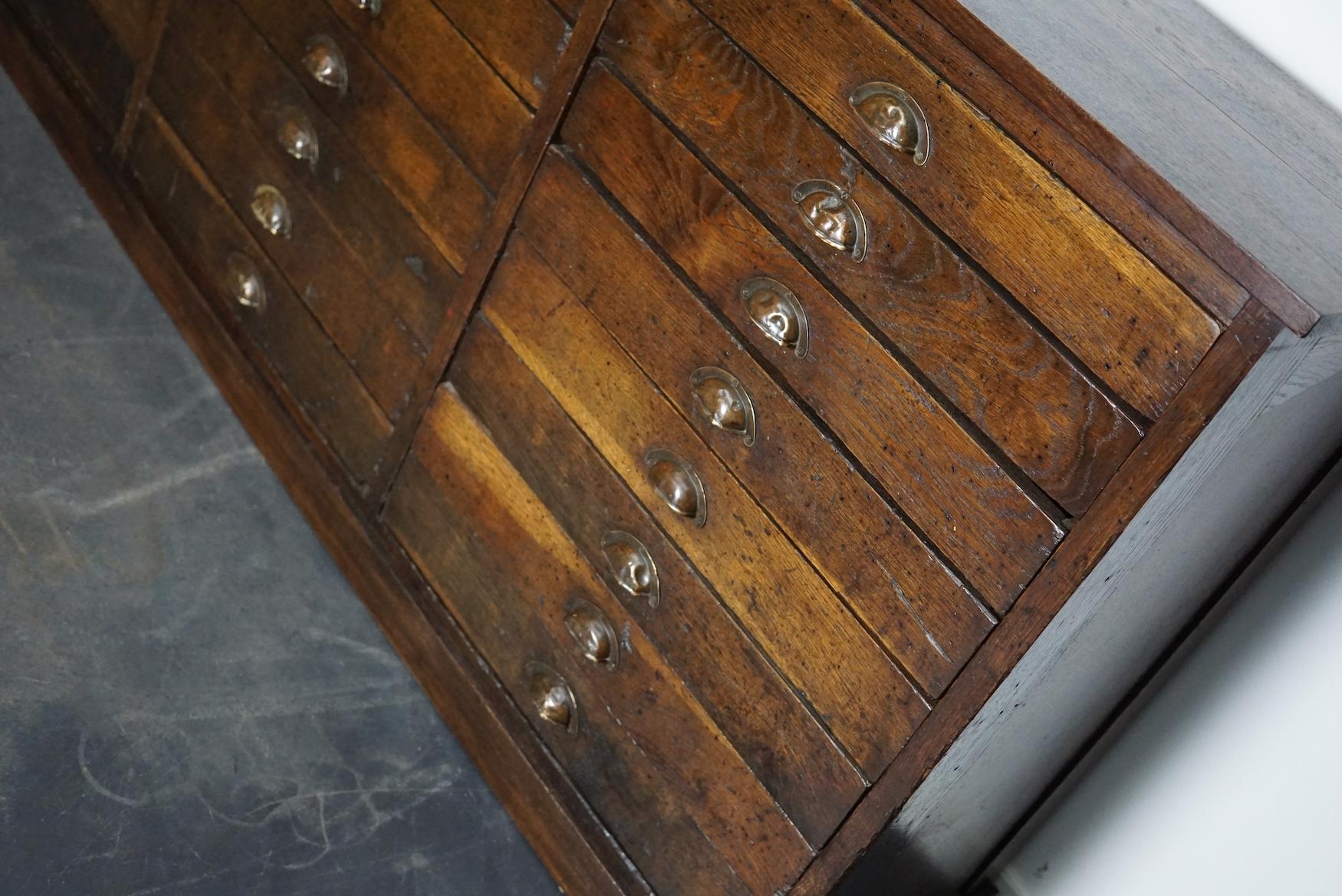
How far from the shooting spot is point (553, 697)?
65.4 inches

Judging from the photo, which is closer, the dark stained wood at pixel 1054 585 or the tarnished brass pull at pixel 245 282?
the dark stained wood at pixel 1054 585

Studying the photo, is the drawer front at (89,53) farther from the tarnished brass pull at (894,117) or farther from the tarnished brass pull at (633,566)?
the tarnished brass pull at (894,117)

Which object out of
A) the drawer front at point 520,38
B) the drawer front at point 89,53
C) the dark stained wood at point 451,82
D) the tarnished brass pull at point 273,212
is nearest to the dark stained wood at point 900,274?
the drawer front at point 520,38

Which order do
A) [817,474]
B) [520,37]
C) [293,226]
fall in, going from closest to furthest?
[817,474], [520,37], [293,226]

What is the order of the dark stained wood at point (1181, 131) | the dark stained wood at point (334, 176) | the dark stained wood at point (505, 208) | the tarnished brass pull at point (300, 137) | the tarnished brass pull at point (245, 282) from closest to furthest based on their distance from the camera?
the dark stained wood at point (1181, 131), the dark stained wood at point (505, 208), the dark stained wood at point (334, 176), the tarnished brass pull at point (300, 137), the tarnished brass pull at point (245, 282)

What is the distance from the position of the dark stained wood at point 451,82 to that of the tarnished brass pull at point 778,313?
1.31 feet

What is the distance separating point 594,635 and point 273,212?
32.7 inches

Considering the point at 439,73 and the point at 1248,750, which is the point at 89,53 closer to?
the point at 439,73

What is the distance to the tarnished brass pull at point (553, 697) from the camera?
1646 millimetres

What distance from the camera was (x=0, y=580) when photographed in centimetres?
169

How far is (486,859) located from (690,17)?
3.44 ft

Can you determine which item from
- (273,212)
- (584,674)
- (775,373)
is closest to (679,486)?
(775,373)

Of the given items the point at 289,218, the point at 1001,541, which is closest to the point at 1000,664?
the point at 1001,541

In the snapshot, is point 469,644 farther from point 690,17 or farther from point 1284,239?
point 1284,239
